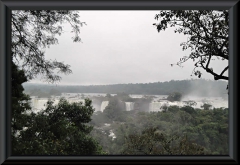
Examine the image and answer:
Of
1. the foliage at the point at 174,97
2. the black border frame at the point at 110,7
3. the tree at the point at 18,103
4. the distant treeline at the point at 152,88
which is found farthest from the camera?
the foliage at the point at 174,97

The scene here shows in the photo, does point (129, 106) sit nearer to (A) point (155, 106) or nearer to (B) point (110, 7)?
(A) point (155, 106)

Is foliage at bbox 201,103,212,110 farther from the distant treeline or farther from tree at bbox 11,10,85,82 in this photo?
tree at bbox 11,10,85,82

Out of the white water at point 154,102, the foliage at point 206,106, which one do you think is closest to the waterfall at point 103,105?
the white water at point 154,102

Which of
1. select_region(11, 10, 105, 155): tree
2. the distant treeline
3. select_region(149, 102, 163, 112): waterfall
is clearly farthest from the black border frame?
select_region(149, 102, 163, 112): waterfall

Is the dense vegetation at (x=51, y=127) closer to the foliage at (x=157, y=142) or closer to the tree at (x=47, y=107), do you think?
the tree at (x=47, y=107)

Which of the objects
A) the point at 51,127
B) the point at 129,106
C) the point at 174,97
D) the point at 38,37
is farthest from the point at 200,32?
the point at 51,127

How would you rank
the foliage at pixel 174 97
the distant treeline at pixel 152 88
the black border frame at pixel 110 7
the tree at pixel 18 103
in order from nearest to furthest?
the black border frame at pixel 110 7 < the tree at pixel 18 103 < the distant treeline at pixel 152 88 < the foliage at pixel 174 97
